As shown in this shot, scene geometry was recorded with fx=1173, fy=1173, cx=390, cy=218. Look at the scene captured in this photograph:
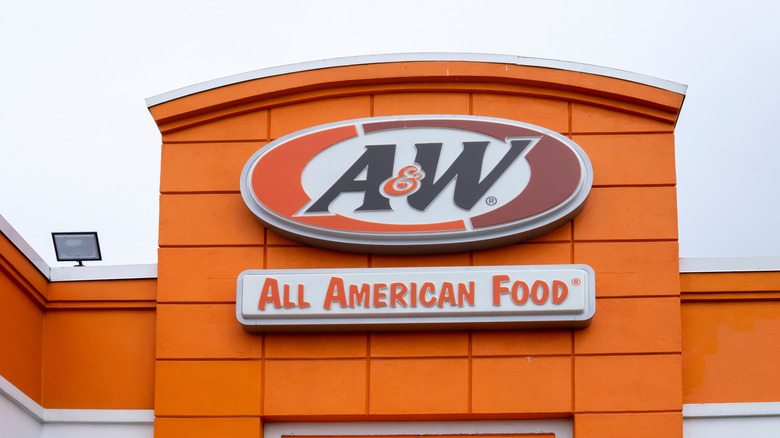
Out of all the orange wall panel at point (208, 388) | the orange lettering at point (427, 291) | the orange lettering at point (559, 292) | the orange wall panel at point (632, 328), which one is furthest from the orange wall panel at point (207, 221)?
the orange wall panel at point (632, 328)

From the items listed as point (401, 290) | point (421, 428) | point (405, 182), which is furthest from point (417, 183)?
point (421, 428)

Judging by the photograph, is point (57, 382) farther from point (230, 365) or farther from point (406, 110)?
point (406, 110)

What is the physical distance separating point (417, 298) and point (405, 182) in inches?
49.5

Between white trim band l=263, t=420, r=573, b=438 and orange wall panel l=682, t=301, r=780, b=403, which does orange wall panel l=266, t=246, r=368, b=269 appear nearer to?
white trim band l=263, t=420, r=573, b=438

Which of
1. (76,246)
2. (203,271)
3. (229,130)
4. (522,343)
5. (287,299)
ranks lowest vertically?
(522,343)

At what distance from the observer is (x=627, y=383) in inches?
450

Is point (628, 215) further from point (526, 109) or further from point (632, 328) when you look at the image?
point (526, 109)

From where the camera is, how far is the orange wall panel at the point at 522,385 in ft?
37.6

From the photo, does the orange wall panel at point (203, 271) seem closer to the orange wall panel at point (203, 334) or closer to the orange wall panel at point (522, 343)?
the orange wall panel at point (203, 334)

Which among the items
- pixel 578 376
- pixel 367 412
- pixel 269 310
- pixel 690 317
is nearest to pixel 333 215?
pixel 269 310

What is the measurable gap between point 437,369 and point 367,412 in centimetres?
81

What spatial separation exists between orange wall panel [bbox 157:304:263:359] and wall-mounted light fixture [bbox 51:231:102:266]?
51.7 inches

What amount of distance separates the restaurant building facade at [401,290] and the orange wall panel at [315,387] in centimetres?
2

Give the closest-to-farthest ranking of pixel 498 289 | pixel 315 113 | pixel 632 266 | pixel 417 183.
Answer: pixel 498 289 → pixel 632 266 → pixel 417 183 → pixel 315 113
